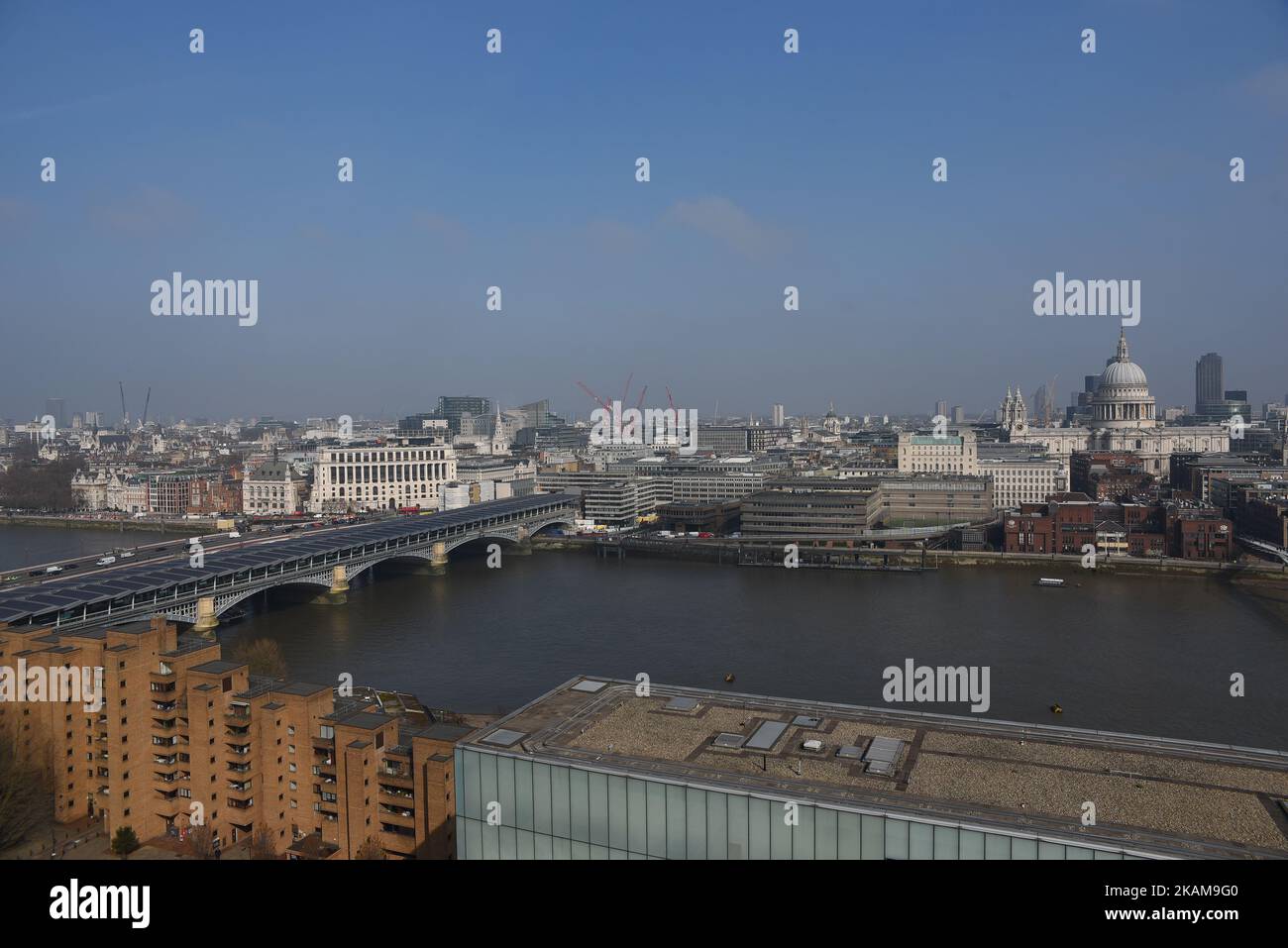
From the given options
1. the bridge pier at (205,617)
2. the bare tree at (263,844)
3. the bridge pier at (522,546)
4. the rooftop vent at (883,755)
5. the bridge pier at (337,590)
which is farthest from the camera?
the bridge pier at (522,546)

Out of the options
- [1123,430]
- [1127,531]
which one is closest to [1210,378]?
[1123,430]

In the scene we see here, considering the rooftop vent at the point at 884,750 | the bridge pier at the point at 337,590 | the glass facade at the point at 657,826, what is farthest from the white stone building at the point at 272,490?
the rooftop vent at the point at 884,750

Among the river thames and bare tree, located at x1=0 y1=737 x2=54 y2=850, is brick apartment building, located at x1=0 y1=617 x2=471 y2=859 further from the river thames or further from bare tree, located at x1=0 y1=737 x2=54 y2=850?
the river thames

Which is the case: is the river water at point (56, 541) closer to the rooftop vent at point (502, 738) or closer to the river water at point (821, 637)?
the river water at point (821, 637)

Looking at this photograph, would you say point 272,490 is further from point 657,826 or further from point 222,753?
point 657,826

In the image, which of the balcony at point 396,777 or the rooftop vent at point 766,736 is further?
the balcony at point 396,777

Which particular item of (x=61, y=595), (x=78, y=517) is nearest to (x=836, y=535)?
(x=61, y=595)
